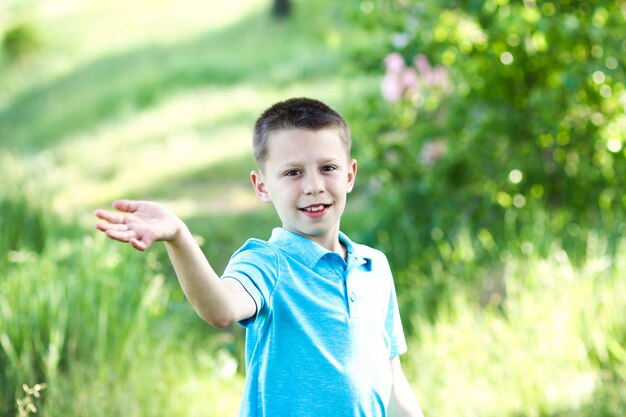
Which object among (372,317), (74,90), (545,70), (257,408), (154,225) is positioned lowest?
(257,408)

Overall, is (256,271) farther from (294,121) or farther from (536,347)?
(536,347)

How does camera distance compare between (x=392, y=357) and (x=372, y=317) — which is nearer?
(x=372, y=317)

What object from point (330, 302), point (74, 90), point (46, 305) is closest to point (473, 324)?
point (46, 305)

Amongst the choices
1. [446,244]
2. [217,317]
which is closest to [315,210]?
[217,317]

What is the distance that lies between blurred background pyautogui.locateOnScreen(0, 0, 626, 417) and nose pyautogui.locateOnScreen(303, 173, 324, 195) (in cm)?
125

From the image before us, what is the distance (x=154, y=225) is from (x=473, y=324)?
3.07 metres

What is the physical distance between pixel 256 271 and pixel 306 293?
14cm

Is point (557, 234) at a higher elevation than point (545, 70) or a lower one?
lower

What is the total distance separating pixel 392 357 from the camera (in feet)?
9.04

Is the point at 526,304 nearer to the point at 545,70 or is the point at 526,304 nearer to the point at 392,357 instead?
the point at 545,70

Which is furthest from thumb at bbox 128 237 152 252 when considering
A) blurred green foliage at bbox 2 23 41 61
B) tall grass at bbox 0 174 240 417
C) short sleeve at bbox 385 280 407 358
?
blurred green foliage at bbox 2 23 41 61

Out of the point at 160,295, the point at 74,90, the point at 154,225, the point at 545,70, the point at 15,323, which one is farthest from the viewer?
the point at 74,90

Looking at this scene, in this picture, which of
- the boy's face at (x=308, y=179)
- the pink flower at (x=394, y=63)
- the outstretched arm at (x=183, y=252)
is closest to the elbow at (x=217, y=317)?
the outstretched arm at (x=183, y=252)

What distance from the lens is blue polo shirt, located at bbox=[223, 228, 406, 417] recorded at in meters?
2.38
